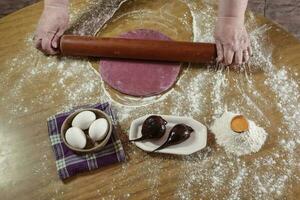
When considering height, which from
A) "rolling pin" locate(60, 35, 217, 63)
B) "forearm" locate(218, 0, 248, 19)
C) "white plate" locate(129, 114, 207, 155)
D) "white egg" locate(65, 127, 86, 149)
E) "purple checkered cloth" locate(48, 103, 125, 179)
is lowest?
"purple checkered cloth" locate(48, 103, 125, 179)

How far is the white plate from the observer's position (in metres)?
1.28

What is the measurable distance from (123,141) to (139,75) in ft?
0.84

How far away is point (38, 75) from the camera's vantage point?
4.83ft

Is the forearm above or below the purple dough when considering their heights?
above

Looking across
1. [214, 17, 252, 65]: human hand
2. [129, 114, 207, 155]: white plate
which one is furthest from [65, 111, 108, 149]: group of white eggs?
[214, 17, 252, 65]: human hand

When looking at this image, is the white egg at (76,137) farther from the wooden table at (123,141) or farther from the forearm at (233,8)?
the forearm at (233,8)

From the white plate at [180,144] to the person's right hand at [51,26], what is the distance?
435 millimetres

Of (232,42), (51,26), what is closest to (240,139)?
(232,42)

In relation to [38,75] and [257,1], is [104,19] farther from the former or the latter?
[257,1]

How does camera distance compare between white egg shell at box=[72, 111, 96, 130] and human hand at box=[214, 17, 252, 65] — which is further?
human hand at box=[214, 17, 252, 65]

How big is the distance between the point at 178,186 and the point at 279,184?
0.98 feet

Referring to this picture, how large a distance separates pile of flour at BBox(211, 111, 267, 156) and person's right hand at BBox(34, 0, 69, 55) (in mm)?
662

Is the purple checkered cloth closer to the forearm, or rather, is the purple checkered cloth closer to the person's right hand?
the person's right hand

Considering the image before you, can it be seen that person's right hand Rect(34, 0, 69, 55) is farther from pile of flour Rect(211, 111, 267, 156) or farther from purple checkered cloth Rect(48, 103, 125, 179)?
pile of flour Rect(211, 111, 267, 156)
